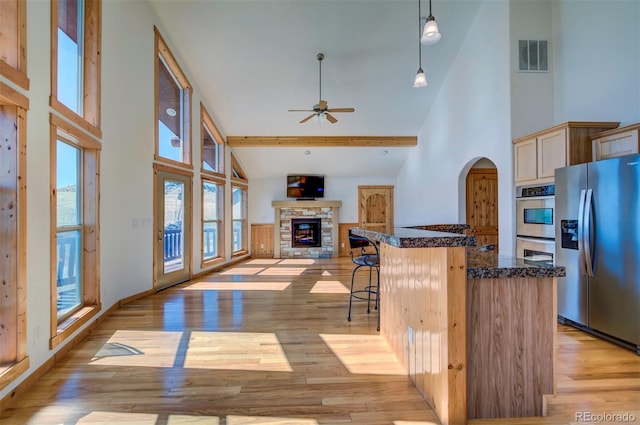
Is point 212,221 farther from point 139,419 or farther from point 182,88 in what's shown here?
point 139,419

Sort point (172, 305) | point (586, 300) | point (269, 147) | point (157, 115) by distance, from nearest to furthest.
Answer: point (586, 300) < point (172, 305) < point (157, 115) < point (269, 147)

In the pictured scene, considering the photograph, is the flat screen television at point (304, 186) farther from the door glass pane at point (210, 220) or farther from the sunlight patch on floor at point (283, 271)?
the sunlight patch on floor at point (283, 271)

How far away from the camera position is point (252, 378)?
7.19 ft

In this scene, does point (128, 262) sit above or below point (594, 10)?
below

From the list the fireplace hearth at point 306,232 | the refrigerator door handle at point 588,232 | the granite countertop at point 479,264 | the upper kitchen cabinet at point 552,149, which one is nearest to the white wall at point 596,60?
Answer: the upper kitchen cabinet at point 552,149

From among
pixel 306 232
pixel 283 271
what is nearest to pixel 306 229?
pixel 306 232

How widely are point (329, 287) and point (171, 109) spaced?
13.2 feet

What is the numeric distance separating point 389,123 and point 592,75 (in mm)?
3560

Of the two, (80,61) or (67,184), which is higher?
(80,61)

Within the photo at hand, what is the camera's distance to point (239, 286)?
4.90 metres

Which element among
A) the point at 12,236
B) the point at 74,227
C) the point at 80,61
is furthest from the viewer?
the point at 80,61

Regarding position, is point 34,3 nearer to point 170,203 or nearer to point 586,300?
point 170,203

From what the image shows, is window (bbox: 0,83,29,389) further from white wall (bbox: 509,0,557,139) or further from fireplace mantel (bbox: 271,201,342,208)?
fireplace mantel (bbox: 271,201,342,208)

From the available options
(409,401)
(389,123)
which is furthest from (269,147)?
(409,401)
